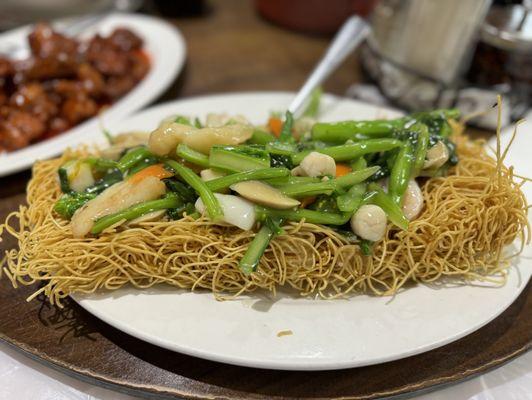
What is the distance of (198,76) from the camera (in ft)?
11.7

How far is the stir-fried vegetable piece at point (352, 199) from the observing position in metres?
1.59

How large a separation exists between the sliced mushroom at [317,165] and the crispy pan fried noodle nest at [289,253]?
0.69ft

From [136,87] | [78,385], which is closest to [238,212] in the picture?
[78,385]

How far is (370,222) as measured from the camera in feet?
5.11

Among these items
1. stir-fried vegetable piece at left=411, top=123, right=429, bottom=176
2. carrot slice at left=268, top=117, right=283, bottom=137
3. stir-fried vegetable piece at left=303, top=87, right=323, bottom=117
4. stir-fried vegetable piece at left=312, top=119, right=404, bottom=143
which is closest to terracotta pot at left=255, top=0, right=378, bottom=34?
stir-fried vegetable piece at left=303, top=87, right=323, bottom=117

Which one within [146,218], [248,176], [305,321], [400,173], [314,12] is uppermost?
[314,12]

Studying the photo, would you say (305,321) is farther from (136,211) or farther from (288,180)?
(136,211)

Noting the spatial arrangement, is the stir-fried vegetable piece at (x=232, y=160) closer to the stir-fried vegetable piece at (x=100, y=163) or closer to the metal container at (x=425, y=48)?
the stir-fried vegetable piece at (x=100, y=163)

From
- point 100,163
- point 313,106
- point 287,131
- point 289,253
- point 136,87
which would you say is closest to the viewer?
point 289,253

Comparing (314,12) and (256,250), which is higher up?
(314,12)

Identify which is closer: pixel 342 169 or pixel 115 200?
pixel 115 200

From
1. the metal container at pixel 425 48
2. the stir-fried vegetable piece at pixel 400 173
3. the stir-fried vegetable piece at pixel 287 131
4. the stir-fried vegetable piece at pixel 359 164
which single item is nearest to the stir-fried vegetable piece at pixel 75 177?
the stir-fried vegetable piece at pixel 287 131

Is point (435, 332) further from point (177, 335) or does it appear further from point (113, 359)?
point (113, 359)

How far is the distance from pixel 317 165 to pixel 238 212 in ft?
1.10
